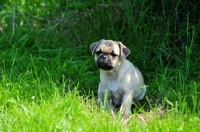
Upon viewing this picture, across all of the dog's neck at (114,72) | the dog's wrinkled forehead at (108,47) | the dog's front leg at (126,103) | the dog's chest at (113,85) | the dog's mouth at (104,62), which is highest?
the dog's wrinkled forehead at (108,47)

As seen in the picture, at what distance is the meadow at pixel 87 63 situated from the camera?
13.8 feet

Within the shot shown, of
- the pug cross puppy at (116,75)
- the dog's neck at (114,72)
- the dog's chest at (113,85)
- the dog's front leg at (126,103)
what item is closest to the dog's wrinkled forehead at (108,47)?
the pug cross puppy at (116,75)

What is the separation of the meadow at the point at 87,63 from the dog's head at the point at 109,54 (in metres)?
0.41

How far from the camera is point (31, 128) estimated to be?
13.4ft

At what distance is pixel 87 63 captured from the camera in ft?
20.9

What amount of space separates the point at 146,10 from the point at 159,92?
4.73 ft

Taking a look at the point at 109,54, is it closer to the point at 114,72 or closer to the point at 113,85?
the point at 114,72

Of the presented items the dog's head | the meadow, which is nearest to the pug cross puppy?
the dog's head

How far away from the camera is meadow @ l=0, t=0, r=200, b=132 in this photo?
166 inches

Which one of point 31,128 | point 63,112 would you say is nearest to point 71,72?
point 63,112

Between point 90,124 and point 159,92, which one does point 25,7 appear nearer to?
point 159,92

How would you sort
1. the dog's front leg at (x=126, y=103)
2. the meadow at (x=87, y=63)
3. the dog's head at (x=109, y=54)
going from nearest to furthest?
1. the meadow at (x=87, y=63)
2. the dog's front leg at (x=126, y=103)
3. the dog's head at (x=109, y=54)

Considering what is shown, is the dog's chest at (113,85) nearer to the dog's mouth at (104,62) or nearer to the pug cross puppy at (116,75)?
the pug cross puppy at (116,75)

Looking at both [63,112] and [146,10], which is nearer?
[63,112]
